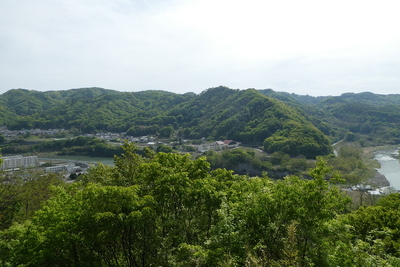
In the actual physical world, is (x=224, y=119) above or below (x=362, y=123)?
above

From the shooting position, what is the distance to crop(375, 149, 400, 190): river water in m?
41.4

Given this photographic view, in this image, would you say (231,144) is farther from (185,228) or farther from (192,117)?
(185,228)

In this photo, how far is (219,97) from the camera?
101688 mm

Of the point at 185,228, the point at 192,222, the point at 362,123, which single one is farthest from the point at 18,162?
the point at 362,123

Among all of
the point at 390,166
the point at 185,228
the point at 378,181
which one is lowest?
the point at 390,166

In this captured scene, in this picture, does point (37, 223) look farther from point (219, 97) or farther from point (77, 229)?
point (219, 97)

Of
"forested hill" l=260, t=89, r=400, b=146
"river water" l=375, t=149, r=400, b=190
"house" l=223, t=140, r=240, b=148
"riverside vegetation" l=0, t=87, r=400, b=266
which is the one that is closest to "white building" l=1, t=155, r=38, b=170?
"house" l=223, t=140, r=240, b=148

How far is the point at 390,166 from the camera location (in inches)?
1993

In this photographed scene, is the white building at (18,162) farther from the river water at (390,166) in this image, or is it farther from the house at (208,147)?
the river water at (390,166)

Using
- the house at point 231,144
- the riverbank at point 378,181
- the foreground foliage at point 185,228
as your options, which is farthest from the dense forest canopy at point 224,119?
the foreground foliage at point 185,228

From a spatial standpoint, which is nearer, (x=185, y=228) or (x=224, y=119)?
(x=185, y=228)

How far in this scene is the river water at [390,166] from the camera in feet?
136

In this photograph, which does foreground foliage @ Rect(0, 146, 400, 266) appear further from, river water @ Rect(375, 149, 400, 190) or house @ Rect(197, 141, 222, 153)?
house @ Rect(197, 141, 222, 153)

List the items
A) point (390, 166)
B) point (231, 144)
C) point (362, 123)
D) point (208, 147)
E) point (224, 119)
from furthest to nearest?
point (362, 123), point (224, 119), point (231, 144), point (208, 147), point (390, 166)
